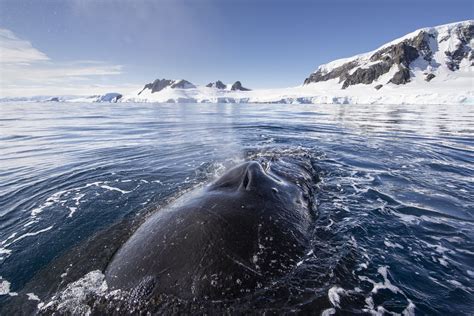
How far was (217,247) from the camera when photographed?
418 centimetres

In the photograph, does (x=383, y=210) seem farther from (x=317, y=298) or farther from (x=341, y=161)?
(x=341, y=161)

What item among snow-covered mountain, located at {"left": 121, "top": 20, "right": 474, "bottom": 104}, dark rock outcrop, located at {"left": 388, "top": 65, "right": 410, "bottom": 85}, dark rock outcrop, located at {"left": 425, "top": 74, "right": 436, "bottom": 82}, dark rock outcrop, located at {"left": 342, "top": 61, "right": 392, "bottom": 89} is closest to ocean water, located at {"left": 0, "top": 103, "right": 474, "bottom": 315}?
snow-covered mountain, located at {"left": 121, "top": 20, "right": 474, "bottom": 104}

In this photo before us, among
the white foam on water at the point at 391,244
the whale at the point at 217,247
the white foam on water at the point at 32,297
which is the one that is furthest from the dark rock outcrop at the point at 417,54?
the white foam on water at the point at 32,297

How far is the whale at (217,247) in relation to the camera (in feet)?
12.7

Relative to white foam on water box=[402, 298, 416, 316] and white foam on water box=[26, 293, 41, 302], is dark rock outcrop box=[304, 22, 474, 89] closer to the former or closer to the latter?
white foam on water box=[402, 298, 416, 316]

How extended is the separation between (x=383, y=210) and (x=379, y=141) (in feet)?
41.7

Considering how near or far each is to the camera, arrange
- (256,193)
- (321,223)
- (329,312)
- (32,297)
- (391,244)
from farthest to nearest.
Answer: (321,223) → (391,244) → (256,193) → (32,297) → (329,312)

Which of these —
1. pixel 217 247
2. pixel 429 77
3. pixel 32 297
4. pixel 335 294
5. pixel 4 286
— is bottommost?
pixel 4 286

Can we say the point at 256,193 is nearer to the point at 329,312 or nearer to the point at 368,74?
the point at 329,312

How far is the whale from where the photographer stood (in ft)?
12.7

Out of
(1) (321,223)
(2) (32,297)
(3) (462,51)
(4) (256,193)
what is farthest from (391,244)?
(3) (462,51)

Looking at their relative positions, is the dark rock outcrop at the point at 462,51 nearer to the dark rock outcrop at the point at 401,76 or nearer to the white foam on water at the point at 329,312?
the dark rock outcrop at the point at 401,76

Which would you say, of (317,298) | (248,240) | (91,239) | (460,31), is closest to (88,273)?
(91,239)

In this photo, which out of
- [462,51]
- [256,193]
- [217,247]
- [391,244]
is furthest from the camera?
[462,51]
